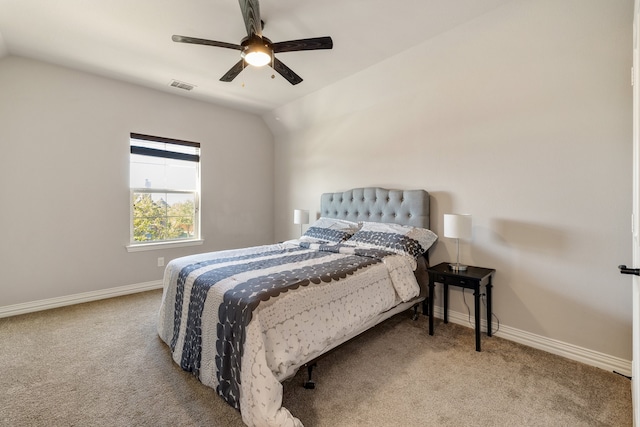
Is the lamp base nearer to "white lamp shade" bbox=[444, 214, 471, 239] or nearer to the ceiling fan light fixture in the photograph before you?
"white lamp shade" bbox=[444, 214, 471, 239]

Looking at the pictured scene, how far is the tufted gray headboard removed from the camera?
3045 mm

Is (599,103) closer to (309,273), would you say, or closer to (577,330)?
(577,330)

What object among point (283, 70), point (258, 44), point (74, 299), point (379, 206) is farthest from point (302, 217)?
point (74, 299)

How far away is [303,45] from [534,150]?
2.11 meters

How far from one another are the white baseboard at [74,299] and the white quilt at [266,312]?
163 cm

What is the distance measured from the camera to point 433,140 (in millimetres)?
3049

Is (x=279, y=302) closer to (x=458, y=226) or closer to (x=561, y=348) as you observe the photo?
(x=458, y=226)

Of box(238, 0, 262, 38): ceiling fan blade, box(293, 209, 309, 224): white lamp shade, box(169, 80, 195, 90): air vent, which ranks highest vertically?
box(169, 80, 195, 90): air vent

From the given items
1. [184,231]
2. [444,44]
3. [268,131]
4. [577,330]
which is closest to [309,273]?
[577,330]

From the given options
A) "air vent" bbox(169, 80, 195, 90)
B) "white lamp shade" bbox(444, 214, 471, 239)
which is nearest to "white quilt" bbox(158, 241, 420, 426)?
"white lamp shade" bbox(444, 214, 471, 239)

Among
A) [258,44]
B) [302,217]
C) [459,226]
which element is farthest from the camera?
[302,217]

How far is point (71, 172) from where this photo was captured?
3318mm

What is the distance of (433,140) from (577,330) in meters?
2.07

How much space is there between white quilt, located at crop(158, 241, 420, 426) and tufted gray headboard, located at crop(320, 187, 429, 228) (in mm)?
658
